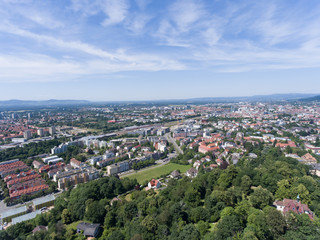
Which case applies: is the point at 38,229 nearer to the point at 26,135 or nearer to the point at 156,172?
the point at 156,172

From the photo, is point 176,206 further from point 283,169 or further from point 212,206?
point 283,169

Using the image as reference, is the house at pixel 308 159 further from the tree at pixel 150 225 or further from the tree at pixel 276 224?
the tree at pixel 150 225

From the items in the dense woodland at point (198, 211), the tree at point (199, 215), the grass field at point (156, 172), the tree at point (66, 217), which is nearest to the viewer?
the dense woodland at point (198, 211)

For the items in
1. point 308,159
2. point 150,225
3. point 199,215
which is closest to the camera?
point 150,225

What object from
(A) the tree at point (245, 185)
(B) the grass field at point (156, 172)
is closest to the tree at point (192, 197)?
(A) the tree at point (245, 185)

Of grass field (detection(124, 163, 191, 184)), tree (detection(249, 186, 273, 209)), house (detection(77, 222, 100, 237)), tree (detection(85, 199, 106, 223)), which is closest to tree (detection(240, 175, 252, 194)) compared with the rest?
tree (detection(249, 186, 273, 209))

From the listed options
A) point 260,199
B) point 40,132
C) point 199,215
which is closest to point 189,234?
point 199,215

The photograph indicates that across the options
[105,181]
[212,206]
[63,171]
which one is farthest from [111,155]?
[212,206]
